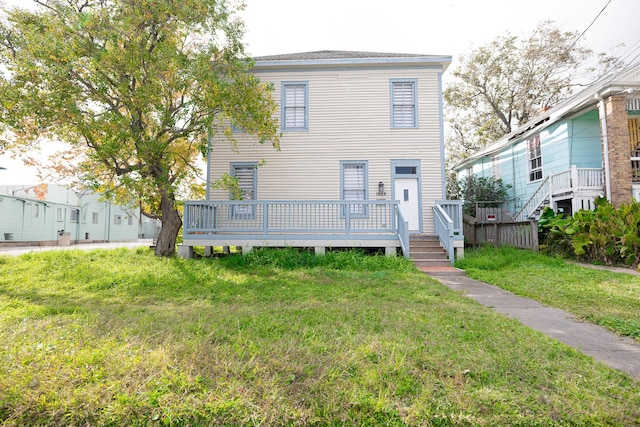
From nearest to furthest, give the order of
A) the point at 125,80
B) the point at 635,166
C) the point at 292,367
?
Answer: the point at 292,367, the point at 125,80, the point at 635,166

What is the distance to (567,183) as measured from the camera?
37.4 ft

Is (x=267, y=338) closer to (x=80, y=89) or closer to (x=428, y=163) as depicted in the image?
(x=80, y=89)

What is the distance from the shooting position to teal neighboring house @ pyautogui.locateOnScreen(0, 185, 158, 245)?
1830cm

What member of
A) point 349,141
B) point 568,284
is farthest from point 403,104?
point 568,284

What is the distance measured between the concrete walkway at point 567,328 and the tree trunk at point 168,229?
26.8 feet

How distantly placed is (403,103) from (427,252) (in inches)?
207

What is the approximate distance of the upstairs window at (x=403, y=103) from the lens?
11320 millimetres

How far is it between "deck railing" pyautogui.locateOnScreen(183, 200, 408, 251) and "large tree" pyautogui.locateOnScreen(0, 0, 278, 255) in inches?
57.2

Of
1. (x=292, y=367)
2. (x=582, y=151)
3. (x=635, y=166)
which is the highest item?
(x=582, y=151)

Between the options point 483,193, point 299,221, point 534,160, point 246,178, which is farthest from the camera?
point 483,193

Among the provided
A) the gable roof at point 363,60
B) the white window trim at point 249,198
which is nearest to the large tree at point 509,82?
Answer: the gable roof at point 363,60

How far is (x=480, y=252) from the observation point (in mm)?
10586

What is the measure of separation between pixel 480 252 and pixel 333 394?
32.3 feet

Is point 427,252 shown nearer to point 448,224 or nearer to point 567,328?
point 448,224
